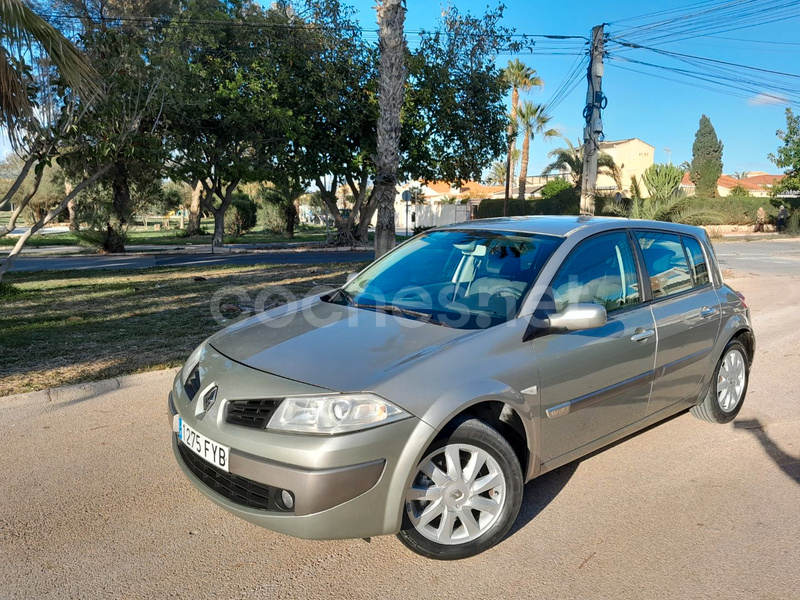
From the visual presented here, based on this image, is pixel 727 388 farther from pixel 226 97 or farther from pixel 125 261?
pixel 226 97

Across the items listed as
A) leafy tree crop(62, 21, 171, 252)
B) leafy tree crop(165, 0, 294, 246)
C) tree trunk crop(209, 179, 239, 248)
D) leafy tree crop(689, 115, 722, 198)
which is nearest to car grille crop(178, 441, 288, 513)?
leafy tree crop(62, 21, 171, 252)

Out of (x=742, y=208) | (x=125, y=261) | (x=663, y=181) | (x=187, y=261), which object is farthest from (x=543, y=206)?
(x=125, y=261)

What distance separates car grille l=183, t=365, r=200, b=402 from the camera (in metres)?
3.14

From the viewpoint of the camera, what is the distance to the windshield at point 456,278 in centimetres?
341

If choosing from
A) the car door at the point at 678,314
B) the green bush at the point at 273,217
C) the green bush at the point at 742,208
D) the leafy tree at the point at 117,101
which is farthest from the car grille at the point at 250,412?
the green bush at the point at 742,208

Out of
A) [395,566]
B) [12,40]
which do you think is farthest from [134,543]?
[12,40]

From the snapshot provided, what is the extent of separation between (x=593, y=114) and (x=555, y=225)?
13001mm

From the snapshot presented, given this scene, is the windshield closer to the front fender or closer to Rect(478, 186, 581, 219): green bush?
the front fender

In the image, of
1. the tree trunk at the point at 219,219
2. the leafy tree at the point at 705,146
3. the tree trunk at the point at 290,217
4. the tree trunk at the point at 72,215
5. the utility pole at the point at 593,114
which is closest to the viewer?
the utility pole at the point at 593,114

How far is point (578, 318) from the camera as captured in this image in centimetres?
319

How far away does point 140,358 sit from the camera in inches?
245

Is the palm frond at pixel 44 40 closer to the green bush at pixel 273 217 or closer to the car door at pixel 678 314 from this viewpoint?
the car door at pixel 678 314

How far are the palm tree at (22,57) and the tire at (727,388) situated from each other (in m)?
6.92

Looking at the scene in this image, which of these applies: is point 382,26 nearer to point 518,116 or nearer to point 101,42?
point 101,42
